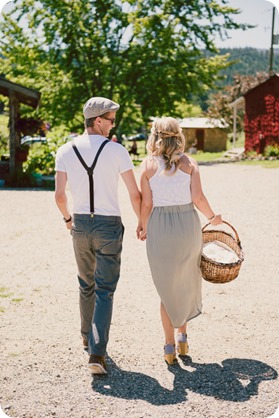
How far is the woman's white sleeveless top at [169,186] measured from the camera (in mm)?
4324

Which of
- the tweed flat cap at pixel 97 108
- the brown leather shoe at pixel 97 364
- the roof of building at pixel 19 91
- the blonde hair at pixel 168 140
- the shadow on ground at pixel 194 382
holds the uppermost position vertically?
the roof of building at pixel 19 91

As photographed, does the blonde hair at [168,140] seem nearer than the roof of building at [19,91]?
Yes

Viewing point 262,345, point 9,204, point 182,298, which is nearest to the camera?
point 182,298

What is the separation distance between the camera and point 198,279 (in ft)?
14.9

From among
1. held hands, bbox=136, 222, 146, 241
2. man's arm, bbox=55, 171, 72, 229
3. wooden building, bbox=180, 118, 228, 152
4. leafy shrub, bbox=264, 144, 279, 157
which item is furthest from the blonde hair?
wooden building, bbox=180, 118, 228, 152

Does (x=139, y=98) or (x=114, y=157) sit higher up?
(x=139, y=98)

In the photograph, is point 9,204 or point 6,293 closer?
point 6,293

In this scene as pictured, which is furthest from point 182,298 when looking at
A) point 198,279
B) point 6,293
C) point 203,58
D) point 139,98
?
point 203,58

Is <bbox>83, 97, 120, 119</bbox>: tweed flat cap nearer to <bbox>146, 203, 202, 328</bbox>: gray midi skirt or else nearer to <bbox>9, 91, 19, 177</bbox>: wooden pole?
<bbox>146, 203, 202, 328</bbox>: gray midi skirt

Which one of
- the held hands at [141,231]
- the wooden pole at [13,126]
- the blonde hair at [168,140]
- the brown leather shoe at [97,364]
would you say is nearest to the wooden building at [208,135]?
the wooden pole at [13,126]

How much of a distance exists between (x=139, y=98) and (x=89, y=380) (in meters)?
31.2

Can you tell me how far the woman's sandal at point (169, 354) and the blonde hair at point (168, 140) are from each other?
1.31 m

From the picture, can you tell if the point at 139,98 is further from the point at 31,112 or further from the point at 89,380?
the point at 89,380

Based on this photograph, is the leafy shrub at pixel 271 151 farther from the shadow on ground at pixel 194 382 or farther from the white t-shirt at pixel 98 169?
the white t-shirt at pixel 98 169
